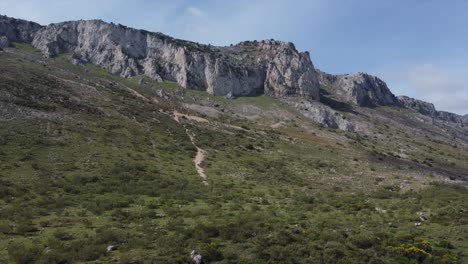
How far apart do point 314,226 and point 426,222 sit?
10.6 m

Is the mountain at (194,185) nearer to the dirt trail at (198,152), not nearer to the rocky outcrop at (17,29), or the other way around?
the dirt trail at (198,152)

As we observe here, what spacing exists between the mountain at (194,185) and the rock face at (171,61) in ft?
46.1

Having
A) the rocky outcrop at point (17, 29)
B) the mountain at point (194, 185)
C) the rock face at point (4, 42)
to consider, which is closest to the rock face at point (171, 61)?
the rocky outcrop at point (17, 29)

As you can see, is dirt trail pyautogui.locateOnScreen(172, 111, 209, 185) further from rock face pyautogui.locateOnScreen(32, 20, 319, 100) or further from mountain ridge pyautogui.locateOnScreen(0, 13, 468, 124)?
rock face pyautogui.locateOnScreen(32, 20, 319, 100)

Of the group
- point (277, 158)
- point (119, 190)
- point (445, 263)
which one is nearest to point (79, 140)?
point (119, 190)

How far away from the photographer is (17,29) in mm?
160750

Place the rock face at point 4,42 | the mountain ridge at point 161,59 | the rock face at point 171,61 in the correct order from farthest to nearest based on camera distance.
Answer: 1. the rock face at point 171,61
2. the mountain ridge at point 161,59
3. the rock face at point 4,42

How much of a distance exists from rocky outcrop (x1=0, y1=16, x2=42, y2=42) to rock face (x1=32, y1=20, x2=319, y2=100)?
586 centimetres

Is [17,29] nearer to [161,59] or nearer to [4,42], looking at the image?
[4,42]

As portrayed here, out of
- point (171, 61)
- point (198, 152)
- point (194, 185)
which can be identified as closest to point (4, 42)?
→ point (171, 61)

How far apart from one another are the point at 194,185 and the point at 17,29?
479ft

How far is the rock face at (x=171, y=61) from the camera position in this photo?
148875mm

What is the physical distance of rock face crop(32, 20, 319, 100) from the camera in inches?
5861

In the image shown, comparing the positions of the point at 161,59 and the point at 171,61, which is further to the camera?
the point at 161,59
